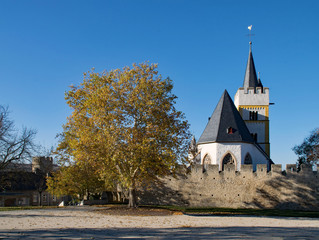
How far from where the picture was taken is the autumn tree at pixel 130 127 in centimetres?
1994

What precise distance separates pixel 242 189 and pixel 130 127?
1255 centimetres

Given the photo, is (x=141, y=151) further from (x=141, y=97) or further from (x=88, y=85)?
(x=88, y=85)

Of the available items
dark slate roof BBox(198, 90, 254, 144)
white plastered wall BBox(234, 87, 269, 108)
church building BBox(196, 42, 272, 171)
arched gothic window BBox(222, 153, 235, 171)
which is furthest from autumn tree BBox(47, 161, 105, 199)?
white plastered wall BBox(234, 87, 269, 108)

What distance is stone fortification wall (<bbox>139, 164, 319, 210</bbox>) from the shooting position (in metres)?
28.0

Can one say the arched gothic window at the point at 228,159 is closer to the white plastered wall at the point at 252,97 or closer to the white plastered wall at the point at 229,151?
the white plastered wall at the point at 229,151

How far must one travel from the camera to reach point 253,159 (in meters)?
34.9

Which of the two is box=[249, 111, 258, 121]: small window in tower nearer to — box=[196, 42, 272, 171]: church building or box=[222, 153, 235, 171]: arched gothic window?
box=[196, 42, 272, 171]: church building

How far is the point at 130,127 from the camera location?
2056cm

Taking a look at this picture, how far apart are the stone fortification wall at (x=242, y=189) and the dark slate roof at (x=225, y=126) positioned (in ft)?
18.1

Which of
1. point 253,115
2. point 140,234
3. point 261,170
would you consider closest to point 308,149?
point 253,115

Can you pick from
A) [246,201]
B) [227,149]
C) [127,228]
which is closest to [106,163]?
[127,228]

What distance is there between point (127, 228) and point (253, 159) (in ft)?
78.1

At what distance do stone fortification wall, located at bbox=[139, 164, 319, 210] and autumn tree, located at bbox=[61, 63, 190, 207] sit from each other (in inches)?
289

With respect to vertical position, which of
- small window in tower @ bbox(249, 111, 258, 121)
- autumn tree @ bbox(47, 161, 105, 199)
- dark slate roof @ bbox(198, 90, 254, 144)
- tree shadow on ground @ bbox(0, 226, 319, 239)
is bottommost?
tree shadow on ground @ bbox(0, 226, 319, 239)
